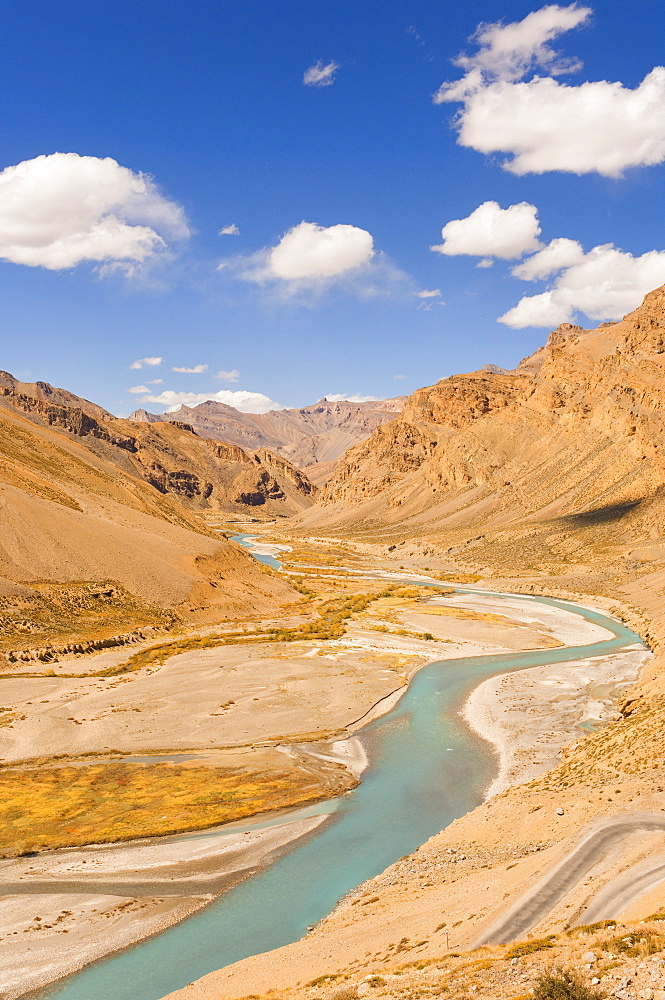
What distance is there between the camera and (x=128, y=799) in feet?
102

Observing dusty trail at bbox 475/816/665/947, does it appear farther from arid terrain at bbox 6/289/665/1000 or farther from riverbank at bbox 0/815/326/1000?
riverbank at bbox 0/815/326/1000

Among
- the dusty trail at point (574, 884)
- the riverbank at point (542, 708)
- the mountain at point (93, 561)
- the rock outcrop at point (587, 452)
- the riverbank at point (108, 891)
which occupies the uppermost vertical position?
the rock outcrop at point (587, 452)

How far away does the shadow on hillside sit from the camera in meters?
130

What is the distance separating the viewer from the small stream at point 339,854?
1966cm

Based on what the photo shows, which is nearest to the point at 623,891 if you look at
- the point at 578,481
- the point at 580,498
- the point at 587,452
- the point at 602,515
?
the point at 602,515

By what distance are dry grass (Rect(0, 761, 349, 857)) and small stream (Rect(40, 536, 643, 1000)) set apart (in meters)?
3.19

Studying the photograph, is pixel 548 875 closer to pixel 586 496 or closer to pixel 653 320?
pixel 586 496

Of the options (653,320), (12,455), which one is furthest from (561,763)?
(653,320)

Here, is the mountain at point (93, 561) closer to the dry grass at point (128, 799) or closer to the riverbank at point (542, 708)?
the dry grass at point (128, 799)

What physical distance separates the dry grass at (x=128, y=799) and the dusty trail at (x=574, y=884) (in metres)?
15.1

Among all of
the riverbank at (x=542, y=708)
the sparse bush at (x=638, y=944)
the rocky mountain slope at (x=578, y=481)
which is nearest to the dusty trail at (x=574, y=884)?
the sparse bush at (x=638, y=944)

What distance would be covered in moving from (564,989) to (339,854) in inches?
657

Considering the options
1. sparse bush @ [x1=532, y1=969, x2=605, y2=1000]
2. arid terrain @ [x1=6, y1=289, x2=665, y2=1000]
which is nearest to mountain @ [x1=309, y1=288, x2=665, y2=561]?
arid terrain @ [x1=6, y1=289, x2=665, y2=1000]

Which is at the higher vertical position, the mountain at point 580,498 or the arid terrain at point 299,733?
the mountain at point 580,498
